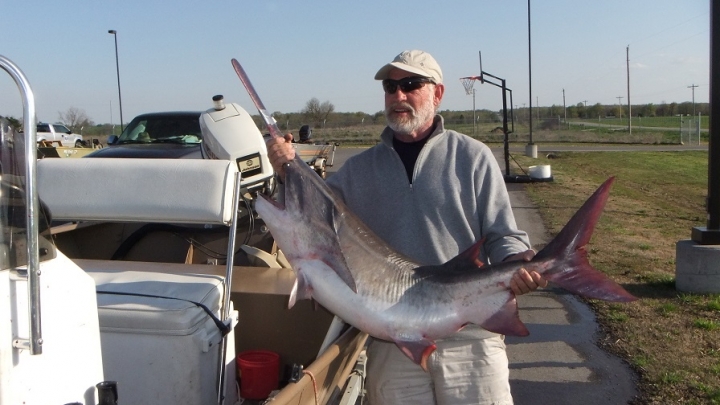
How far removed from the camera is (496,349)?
3268mm

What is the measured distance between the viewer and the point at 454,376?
10.5 ft

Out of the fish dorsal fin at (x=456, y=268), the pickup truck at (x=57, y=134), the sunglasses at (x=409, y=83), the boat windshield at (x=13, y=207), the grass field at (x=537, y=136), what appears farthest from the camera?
the grass field at (x=537, y=136)

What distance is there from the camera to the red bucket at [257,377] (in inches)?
133

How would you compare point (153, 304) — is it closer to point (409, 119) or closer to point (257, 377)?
point (257, 377)

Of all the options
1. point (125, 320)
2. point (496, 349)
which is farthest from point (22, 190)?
point (496, 349)

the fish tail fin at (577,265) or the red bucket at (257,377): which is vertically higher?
the fish tail fin at (577,265)

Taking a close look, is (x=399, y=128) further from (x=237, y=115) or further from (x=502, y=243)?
(x=237, y=115)

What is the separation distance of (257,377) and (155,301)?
719 millimetres

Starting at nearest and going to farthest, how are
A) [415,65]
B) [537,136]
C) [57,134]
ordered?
[415,65]
[57,134]
[537,136]

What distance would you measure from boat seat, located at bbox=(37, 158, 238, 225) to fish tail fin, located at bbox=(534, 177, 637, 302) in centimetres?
163

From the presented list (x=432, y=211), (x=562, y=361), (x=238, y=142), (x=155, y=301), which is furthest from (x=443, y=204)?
(x=562, y=361)

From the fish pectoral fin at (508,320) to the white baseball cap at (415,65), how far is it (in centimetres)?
118

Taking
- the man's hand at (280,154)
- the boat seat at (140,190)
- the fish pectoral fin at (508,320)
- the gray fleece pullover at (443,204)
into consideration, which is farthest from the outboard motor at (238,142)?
the fish pectoral fin at (508,320)

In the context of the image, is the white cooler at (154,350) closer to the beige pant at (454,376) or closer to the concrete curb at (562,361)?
the beige pant at (454,376)
